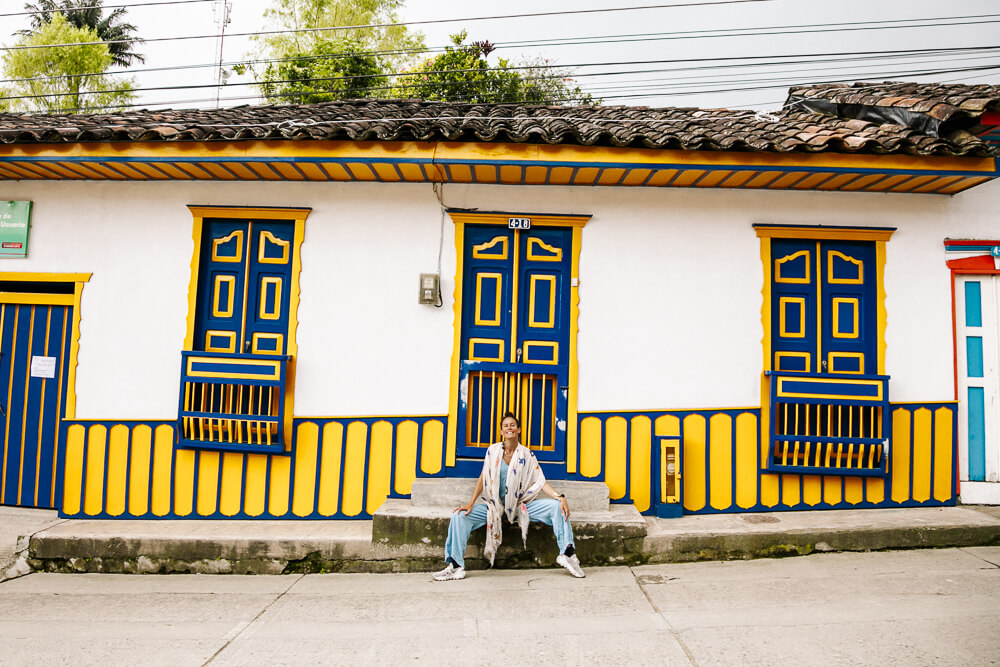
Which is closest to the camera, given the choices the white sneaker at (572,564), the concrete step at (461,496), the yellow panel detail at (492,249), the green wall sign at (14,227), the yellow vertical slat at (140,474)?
the white sneaker at (572,564)

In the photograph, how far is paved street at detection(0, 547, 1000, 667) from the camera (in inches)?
138

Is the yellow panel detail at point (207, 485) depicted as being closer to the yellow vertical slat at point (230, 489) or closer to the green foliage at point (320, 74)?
the yellow vertical slat at point (230, 489)

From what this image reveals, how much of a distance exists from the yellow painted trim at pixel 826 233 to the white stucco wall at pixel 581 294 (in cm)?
10

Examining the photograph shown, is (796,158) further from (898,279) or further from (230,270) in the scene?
(230,270)

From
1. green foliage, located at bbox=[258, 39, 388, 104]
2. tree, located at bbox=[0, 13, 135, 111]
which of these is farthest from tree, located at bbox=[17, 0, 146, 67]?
green foliage, located at bbox=[258, 39, 388, 104]

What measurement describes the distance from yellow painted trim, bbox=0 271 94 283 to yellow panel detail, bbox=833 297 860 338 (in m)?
6.86

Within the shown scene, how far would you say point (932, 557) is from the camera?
4.92 meters

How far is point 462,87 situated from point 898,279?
1324cm

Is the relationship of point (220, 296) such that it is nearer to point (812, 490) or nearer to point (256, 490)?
point (256, 490)

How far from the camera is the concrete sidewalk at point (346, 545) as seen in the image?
4.98 meters

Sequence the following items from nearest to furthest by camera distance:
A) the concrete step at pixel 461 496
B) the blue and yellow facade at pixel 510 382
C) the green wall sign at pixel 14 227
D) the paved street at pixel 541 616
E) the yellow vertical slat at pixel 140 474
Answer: the paved street at pixel 541 616
the concrete step at pixel 461 496
the blue and yellow facade at pixel 510 382
the yellow vertical slat at pixel 140 474
the green wall sign at pixel 14 227

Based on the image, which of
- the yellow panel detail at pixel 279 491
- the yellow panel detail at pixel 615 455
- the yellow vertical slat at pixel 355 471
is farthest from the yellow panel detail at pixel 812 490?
the yellow panel detail at pixel 279 491

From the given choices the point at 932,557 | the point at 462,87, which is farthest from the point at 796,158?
the point at 462,87

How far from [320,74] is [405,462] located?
1442 cm
